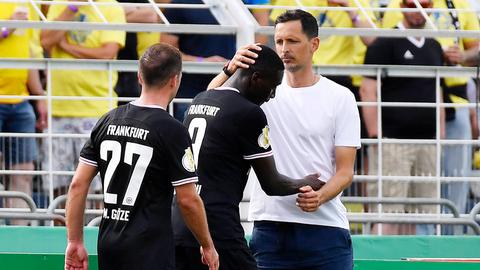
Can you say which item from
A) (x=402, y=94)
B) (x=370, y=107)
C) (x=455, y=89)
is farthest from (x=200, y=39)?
(x=455, y=89)

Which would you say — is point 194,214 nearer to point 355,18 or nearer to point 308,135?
point 308,135

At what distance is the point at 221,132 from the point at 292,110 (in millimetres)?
659

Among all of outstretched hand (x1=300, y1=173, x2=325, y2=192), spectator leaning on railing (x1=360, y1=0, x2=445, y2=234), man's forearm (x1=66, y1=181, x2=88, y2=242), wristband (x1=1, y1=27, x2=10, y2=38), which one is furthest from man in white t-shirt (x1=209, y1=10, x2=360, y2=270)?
wristband (x1=1, y1=27, x2=10, y2=38)

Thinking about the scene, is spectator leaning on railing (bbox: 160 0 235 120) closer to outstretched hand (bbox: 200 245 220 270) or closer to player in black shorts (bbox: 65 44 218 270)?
player in black shorts (bbox: 65 44 218 270)

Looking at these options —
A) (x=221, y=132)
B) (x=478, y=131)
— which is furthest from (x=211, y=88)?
(x=478, y=131)

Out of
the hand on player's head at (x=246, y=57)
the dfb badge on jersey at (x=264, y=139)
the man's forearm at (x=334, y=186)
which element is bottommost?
the man's forearm at (x=334, y=186)

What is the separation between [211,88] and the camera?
6941mm

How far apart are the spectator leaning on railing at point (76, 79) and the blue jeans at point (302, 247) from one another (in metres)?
2.87

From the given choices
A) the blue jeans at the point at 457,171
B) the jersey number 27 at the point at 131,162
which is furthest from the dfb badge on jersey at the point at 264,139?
the blue jeans at the point at 457,171

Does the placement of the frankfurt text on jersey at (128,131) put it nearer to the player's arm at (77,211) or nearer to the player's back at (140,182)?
the player's back at (140,182)

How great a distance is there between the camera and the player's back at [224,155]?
655 centimetres

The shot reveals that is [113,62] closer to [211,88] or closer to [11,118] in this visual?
[11,118]

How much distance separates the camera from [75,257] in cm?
637

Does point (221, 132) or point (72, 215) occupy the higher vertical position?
point (221, 132)
